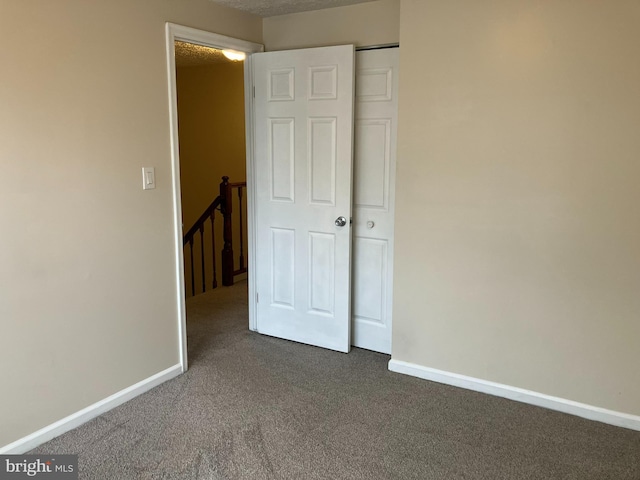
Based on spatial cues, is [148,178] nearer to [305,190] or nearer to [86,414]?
[305,190]

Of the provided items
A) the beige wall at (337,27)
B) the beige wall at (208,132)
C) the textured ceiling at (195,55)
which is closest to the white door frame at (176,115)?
the beige wall at (337,27)

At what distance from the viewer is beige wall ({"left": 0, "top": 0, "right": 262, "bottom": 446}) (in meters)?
2.27

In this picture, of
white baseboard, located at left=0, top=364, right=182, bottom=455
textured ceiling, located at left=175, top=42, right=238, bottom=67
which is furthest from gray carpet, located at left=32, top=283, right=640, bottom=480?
textured ceiling, located at left=175, top=42, right=238, bottom=67

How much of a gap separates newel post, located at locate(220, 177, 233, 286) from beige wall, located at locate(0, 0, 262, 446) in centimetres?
197

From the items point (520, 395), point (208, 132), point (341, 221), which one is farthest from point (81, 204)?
point (208, 132)

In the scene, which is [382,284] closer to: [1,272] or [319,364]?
[319,364]

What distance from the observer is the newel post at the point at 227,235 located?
499cm

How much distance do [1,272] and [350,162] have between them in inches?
77.7

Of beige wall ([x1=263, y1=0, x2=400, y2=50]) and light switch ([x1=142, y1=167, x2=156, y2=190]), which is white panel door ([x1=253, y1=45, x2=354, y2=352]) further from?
light switch ([x1=142, y1=167, x2=156, y2=190])

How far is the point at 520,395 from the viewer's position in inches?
113

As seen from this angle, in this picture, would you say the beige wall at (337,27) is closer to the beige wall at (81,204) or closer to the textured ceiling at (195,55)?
the beige wall at (81,204)

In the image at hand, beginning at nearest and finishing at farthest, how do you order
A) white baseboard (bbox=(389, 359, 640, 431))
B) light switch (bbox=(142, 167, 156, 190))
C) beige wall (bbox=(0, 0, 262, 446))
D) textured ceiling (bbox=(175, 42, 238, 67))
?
beige wall (bbox=(0, 0, 262, 446))
white baseboard (bbox=(389, 359, 640, 431))
light switch (bbox=(142, 167, 156, 190))
textured ceiling (bbox=(175, 42, 238, 67))

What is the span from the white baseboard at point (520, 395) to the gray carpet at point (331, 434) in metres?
0.05

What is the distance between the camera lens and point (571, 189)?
8.48 feet
